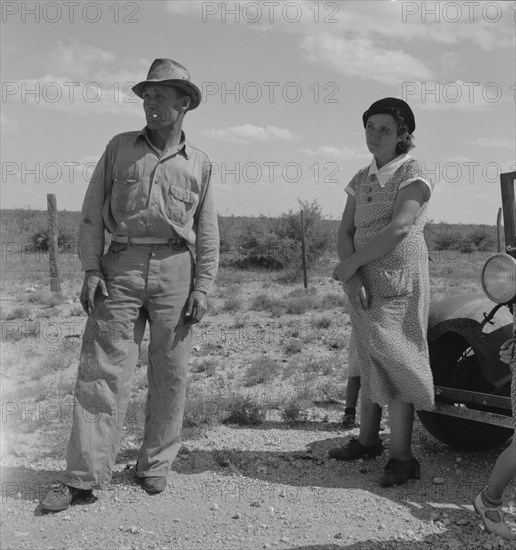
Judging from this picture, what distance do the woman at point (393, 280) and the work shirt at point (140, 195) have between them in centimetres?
102

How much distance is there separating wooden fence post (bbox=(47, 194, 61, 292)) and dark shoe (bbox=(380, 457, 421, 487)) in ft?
41.1

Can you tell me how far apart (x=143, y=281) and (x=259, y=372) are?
12.6 feet

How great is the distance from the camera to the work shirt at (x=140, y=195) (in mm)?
4195

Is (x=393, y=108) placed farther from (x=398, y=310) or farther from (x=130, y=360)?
(x=130, y=360)

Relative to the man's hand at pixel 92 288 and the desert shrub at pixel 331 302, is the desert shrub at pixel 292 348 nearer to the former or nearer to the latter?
the desert shrub at pixel 331 302

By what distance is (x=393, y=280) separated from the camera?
4.44m

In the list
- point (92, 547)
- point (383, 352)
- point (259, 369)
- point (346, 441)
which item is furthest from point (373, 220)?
point (259, 369)

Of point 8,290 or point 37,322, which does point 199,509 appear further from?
point 8,290

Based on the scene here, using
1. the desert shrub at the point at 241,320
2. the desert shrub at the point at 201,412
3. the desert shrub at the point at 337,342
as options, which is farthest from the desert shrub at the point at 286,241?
the desert shrub at the point at 201,412

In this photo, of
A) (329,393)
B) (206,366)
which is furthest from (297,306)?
(329,393)

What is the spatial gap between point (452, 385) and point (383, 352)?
762 millimetres

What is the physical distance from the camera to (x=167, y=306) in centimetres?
429

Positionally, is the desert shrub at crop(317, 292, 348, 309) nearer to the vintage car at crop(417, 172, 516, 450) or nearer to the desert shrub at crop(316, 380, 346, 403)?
the desert shrub at crop(316, 380, 346, 403)

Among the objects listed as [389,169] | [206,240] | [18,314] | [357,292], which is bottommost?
[18,314]
